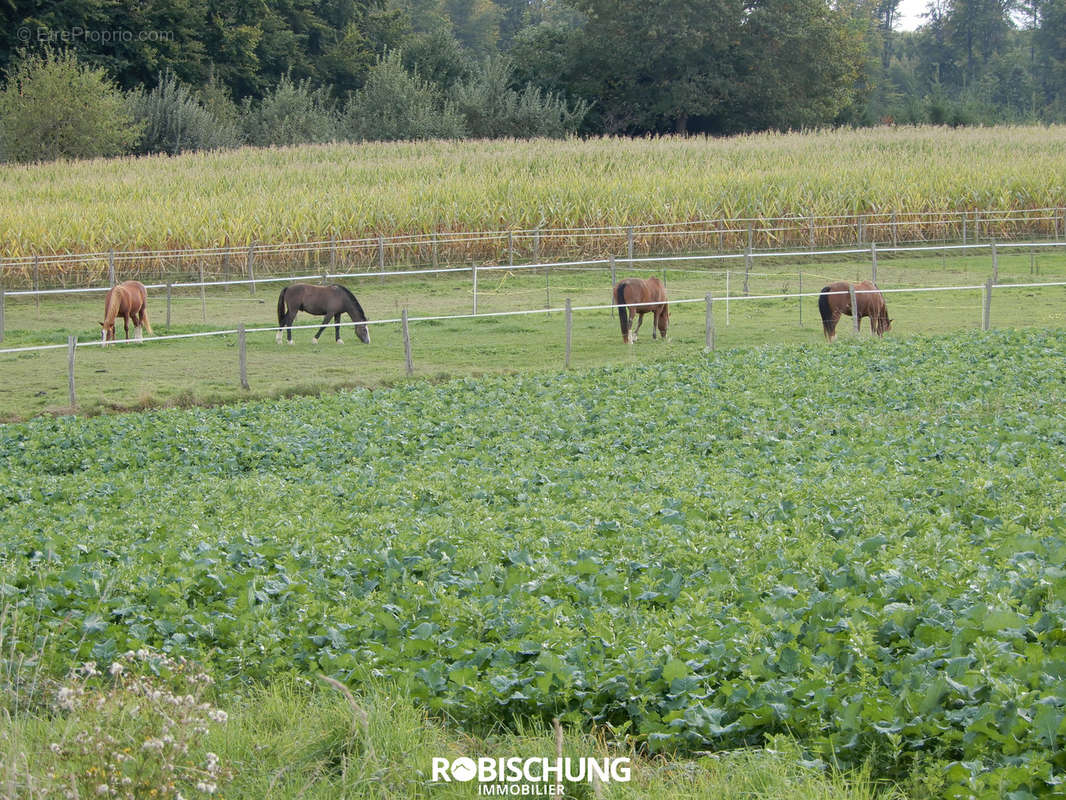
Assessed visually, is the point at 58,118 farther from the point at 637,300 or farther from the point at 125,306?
the point at 637,300

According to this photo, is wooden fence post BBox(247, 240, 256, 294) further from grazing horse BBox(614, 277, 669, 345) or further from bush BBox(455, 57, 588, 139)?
bush BBox(455, 57, 588, 139)

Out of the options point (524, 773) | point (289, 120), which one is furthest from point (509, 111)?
point (524, 773)

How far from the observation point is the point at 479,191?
3772 cm

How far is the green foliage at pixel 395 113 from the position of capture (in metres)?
61.5

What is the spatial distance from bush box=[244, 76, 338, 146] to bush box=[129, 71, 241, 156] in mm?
2671

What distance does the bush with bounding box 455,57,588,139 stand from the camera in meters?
63.7

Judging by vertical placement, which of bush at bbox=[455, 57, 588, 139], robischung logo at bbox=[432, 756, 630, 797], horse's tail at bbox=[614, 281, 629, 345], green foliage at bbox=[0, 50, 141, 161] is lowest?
robischung logo at bbox=[432, 756, 630, 797]

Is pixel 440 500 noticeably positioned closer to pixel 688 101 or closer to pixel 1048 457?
pixel 1048 457

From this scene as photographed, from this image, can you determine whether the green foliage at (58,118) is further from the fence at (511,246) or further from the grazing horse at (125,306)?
the grazing horse at (125,306)

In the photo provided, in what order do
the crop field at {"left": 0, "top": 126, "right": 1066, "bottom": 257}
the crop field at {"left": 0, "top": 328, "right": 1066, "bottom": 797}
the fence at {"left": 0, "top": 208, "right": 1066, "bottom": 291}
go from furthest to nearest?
the crop field at {"left": 0, "top": 126, "right": 1066, "bottom": 257}, the fence at {"left": 0, "top": 208, "right": 1066, "bottom": 291}, the crop field at {"left": 0, "top": 328, "right": 1066, "bottom": 797}

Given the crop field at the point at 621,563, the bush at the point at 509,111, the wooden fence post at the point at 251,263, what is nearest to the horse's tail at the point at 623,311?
the crop field at the point at 621,563

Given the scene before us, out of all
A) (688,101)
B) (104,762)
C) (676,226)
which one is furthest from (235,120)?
(104,762)

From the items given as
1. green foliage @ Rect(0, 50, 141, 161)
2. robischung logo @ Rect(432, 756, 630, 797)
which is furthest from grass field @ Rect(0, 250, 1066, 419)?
green foliage @ Rect(0, 50, 141, 161)

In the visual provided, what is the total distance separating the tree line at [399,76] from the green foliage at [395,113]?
0.29ft
